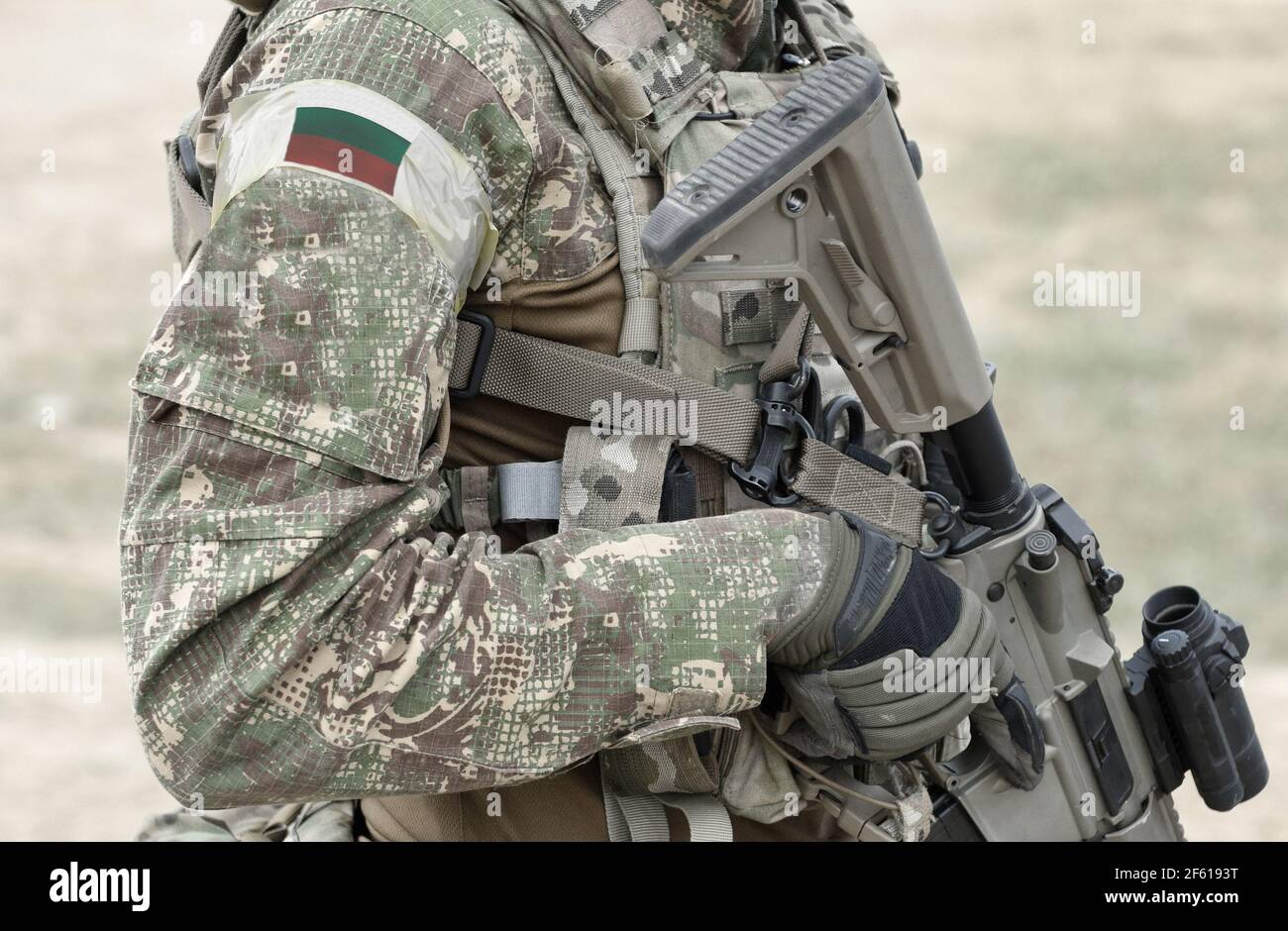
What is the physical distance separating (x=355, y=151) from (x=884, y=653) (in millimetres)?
905

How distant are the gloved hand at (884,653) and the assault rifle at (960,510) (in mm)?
214

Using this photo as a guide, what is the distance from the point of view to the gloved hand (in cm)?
195

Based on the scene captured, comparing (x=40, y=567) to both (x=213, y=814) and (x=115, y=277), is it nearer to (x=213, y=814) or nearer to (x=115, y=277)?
(x=115, y=277)

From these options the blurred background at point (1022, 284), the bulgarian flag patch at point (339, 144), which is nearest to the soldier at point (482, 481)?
the bulgarian flag patch at point (339, 144)

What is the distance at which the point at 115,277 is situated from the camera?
9195 millimetres

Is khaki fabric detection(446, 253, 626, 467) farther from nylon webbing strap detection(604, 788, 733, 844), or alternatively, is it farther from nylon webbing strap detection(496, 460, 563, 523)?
nylon webbing strap detection(604, 788, 733, 844)

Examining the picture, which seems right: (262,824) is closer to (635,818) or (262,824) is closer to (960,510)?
(635,818)

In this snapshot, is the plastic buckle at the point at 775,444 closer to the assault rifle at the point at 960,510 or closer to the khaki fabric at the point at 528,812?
the assault rifle at the point at 960,510

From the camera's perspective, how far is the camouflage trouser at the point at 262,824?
2.37 meters

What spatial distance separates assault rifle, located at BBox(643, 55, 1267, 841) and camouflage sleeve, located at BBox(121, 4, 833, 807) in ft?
1.10

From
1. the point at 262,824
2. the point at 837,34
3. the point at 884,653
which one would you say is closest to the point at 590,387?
the point at 884,653

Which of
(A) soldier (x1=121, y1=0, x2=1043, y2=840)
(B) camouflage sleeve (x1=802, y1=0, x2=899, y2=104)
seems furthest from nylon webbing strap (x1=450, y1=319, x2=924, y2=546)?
(B) camouflage sleeve (x1=802, y1=0, x2=899, y2=104)
